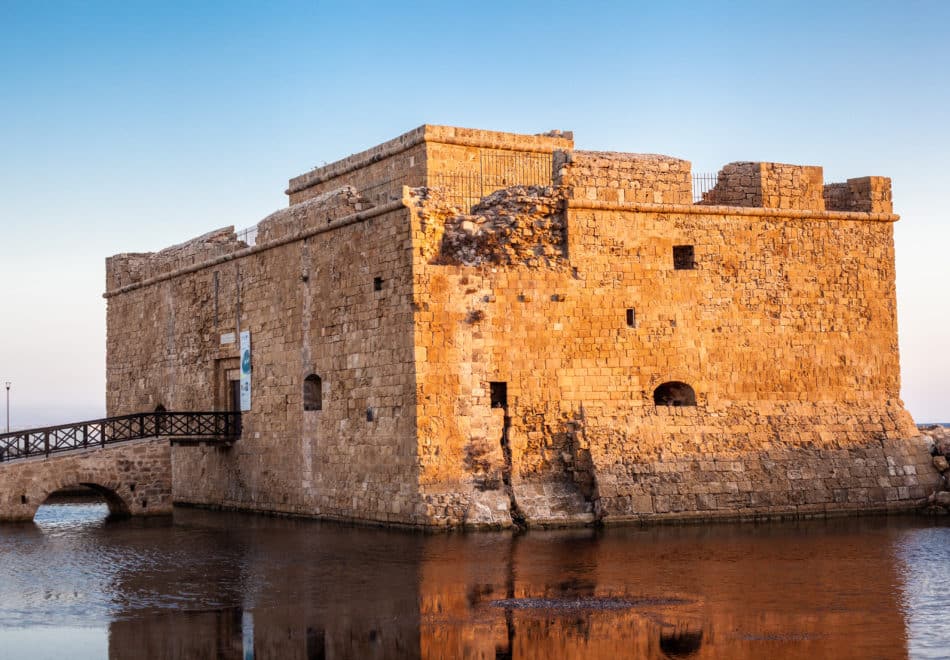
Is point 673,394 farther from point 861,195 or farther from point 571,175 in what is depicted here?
point 861,195

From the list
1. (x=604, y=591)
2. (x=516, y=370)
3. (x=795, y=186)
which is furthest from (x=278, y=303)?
(x=604, y=591)

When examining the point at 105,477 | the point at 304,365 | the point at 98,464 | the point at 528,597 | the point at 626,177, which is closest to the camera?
the point at 528,597

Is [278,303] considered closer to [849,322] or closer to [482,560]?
[482,560]

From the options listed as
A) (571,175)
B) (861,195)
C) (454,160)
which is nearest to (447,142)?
(454,160)

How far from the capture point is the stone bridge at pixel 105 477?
19.8 meters

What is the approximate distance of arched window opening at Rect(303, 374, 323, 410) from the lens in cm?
1970

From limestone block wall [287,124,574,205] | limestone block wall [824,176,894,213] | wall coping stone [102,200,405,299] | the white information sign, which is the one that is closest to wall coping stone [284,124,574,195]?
limestone block wall [287,124,574,205]

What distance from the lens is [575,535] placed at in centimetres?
1623

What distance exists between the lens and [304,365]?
19750 millimetres

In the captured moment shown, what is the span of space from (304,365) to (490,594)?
8.74 meters

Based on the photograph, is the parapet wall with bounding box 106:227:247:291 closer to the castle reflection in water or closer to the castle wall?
the castle wall

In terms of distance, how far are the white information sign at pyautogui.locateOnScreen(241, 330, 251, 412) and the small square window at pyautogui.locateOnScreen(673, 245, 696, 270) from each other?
25.1 ft

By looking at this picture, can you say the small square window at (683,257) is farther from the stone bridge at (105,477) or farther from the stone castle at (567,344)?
the stone bridge at (105,477)

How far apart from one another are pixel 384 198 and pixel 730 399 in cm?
623
